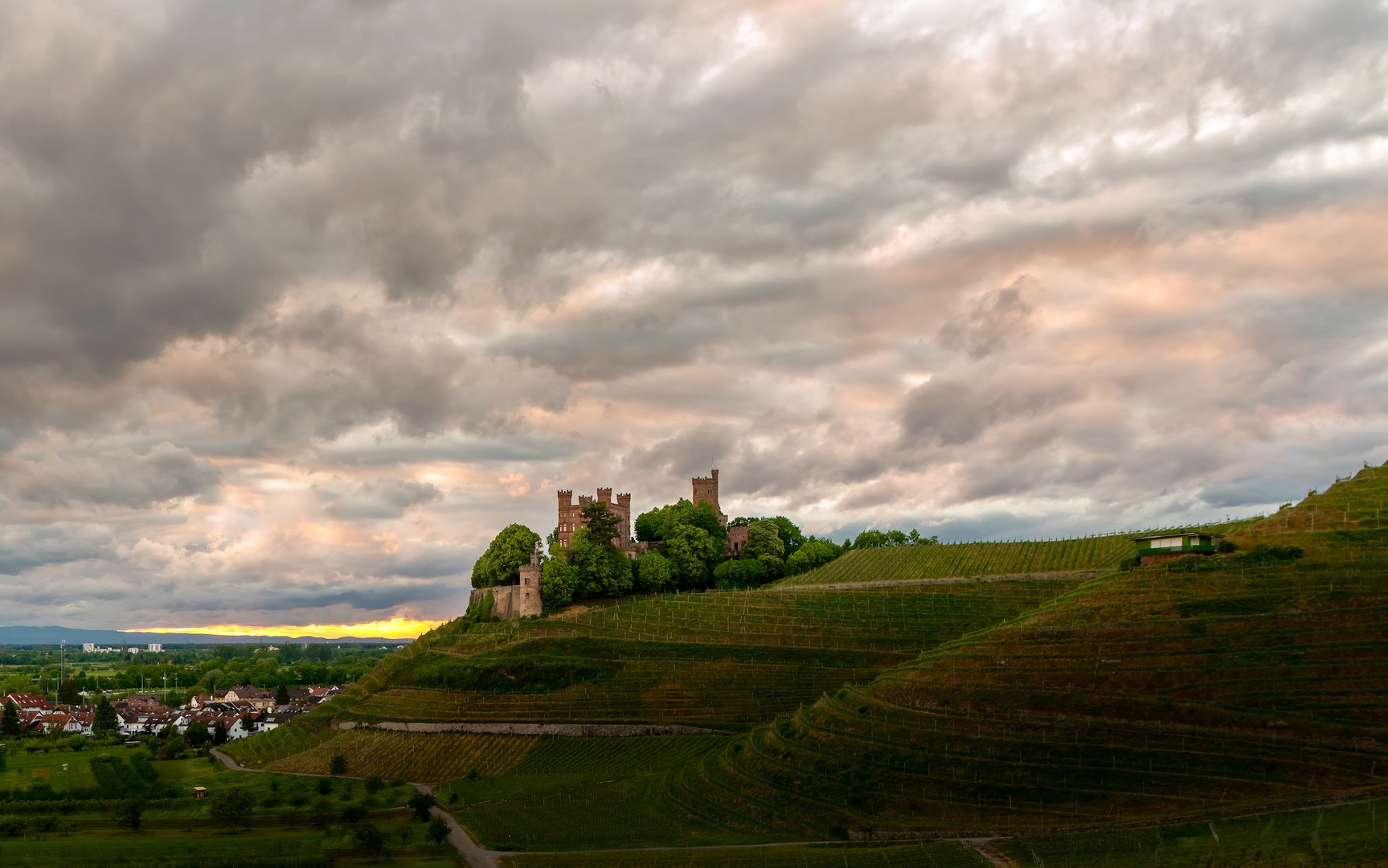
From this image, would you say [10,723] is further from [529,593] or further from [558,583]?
[558,583]

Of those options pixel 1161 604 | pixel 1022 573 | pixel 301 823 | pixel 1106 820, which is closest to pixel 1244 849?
pixel 1106 820

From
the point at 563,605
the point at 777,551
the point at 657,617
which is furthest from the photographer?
the point at 777,551

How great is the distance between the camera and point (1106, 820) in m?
60.2

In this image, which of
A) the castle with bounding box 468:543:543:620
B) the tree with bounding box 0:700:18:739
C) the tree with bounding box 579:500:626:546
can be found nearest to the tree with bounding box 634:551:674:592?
the tree with bounding box 579:500:626:546

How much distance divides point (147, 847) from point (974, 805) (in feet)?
194

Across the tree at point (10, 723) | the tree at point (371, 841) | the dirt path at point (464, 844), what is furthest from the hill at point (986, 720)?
the tree at point (10, 723)

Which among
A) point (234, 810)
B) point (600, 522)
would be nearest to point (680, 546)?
point (600, 522)

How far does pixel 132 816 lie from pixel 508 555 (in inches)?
2665

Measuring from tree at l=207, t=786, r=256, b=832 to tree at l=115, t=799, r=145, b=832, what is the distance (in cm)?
611

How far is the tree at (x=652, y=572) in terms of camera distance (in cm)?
15275

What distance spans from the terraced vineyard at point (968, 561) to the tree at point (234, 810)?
86.1 meters

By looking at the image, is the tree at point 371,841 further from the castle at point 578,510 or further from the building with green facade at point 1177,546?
the castle at point 578,510

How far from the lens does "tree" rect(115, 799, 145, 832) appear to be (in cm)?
8350

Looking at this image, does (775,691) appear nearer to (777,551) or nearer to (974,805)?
(974,805)
